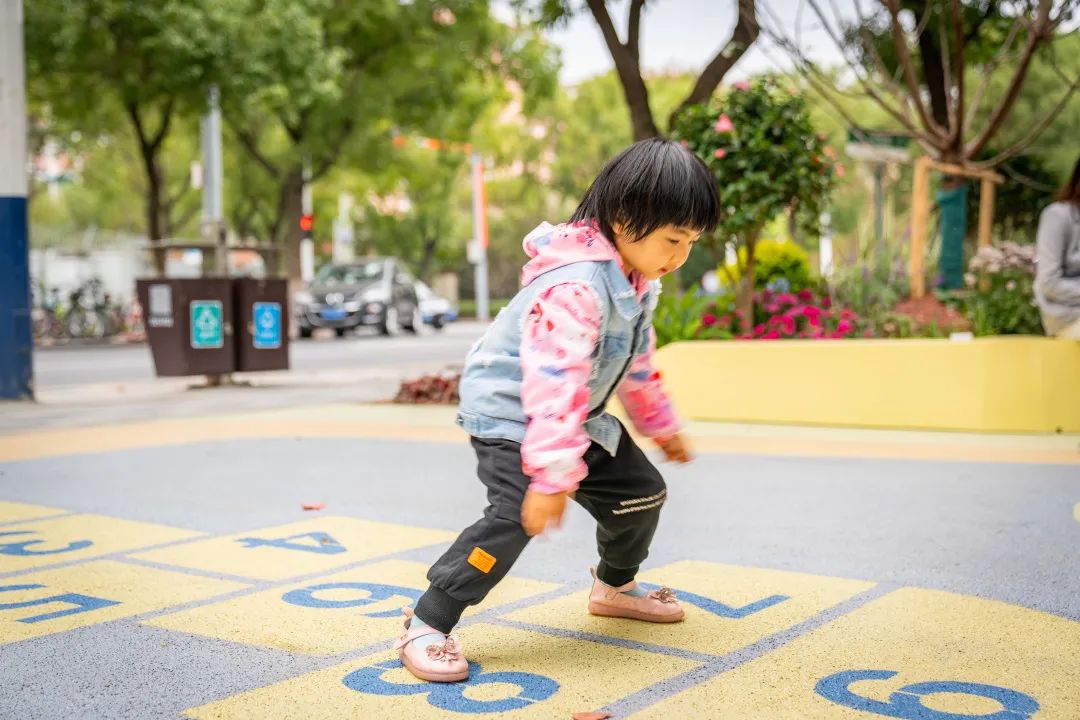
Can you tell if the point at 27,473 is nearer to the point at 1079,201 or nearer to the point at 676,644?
the point at 676,644

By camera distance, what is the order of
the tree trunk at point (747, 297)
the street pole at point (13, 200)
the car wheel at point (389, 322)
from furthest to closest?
the car wheel at point (389, 322), the street pole at point (13, 200), the tree trunk at point (747, 297)

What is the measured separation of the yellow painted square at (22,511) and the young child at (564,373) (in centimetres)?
305

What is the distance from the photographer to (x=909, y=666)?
340 centimetres

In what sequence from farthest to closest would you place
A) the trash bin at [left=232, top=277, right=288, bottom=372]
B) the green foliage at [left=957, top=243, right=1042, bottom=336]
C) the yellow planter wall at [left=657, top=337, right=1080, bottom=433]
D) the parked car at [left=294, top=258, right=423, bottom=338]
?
the parked car at [left=294, top=258, right=423, bottom=338] → the trash bin at [left=232, top=277, right=288, bottom=372] → the green foliage at [left=957, top=243, right=1042, bottom=336] → the yellow planter wall at [left=657, top=337, right=1080, bottom=433]

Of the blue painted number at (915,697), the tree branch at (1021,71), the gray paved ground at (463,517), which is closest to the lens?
the blue painted number at (915,697)

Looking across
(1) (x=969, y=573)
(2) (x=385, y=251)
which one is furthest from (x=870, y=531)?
(2) (x=385, y=251)

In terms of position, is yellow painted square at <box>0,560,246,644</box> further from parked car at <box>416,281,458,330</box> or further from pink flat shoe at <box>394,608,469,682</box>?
parked car at <box>416,281,458,330</box>

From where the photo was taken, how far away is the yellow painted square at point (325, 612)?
12.2 ft

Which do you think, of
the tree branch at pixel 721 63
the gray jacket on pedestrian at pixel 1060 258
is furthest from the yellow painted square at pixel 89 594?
the tree branch at pixel 721 63

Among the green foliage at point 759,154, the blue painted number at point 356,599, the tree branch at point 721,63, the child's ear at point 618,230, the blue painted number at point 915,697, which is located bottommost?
the blue painted number at point 356,599

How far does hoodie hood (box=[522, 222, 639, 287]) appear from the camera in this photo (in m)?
3.28

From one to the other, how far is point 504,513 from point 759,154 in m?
6.71

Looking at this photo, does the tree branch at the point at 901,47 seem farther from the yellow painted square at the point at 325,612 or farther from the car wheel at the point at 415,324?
the car wheel at the point at 415,324

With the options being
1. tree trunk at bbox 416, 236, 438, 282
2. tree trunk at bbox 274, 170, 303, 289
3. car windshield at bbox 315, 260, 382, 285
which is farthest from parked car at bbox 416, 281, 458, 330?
tree trunk at bbox 416, 236, 438, 282
